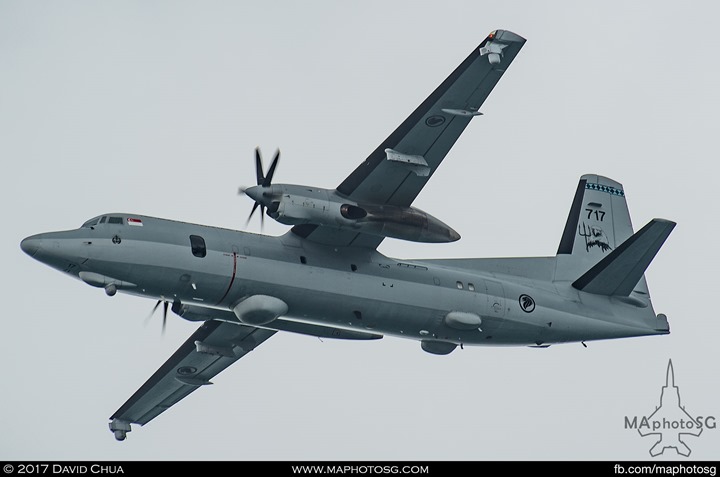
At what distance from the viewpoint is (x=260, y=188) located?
2755 cm

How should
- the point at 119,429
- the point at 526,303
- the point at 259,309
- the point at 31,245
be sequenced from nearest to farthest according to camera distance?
the point at 31,245
the point at 259,309
the point at 526,303
the point at 119,429

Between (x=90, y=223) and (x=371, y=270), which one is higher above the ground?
(x=90, y=223)

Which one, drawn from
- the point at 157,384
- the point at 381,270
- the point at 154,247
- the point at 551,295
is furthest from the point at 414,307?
the point at 157,384

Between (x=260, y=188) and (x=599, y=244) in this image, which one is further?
(x=599, y=244)

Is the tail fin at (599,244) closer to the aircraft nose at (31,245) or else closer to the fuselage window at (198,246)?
the fuselage window at (198,246)

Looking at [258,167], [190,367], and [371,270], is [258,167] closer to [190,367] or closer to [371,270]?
[371,270]

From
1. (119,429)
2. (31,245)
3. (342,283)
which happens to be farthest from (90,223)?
(119,429)

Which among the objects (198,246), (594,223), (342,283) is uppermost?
(594,223)

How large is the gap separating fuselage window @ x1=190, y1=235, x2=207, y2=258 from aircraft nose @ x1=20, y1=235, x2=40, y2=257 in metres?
3.43

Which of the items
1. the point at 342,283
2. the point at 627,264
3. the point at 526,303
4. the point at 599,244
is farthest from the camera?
the point at 599,244

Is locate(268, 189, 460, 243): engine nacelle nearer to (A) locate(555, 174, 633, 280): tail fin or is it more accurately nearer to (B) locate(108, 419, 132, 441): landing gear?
(A) locate(555, 174, 633, 280): tail fin

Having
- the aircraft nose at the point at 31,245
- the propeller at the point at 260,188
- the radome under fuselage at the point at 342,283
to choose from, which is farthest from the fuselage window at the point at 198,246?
the aircraft nose at the point at 31,245

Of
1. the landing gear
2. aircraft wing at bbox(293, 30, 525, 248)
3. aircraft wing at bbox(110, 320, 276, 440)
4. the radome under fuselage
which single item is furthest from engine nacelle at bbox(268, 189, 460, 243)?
the landing gear

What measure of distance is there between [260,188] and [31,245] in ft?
17.0
